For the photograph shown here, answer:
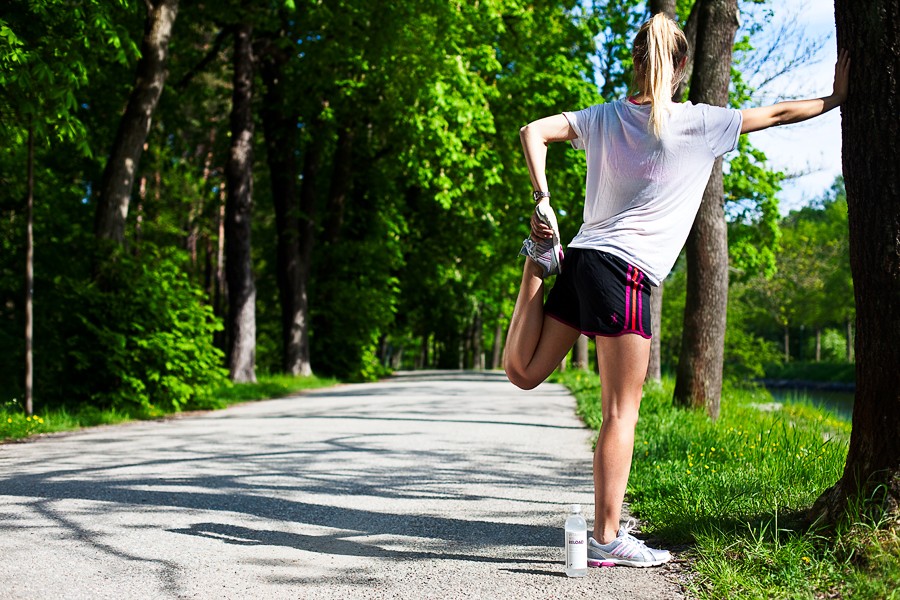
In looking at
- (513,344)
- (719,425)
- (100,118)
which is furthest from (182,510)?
(100,118)

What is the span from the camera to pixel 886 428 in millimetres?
3689

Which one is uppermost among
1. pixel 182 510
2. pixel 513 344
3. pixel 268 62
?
pixel 268 62

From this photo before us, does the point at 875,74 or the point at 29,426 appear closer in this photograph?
the point at 875,74

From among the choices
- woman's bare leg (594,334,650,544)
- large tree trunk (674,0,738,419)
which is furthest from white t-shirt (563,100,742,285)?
large tree trunk (674,0,738,419)

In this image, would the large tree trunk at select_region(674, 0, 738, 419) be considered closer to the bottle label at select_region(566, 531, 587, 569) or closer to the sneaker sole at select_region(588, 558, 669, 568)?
the sneaker sole at select_region(588, 558, 669, 568)

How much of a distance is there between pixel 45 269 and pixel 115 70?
4.46 meters

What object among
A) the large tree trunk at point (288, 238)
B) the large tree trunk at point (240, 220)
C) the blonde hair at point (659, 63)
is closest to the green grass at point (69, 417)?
the large tree trunk at point (240, 220)

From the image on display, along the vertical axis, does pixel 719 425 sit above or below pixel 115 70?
below

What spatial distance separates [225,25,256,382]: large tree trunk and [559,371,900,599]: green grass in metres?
12.3

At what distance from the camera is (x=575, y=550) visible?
3.82m

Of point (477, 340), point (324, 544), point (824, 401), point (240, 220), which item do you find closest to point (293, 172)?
point (240, 220)

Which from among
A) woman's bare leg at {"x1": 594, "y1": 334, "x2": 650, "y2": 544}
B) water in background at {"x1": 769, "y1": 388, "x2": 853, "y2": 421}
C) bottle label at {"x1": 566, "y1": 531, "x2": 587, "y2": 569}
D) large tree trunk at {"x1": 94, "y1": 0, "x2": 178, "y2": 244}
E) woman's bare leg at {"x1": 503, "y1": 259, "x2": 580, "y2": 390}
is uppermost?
large tree trunk at {"x1": 94, "y1": 0, "x2": 178, "y2": 244}

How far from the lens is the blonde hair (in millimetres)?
3805

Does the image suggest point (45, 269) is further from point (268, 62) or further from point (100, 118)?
point (268, 62)
